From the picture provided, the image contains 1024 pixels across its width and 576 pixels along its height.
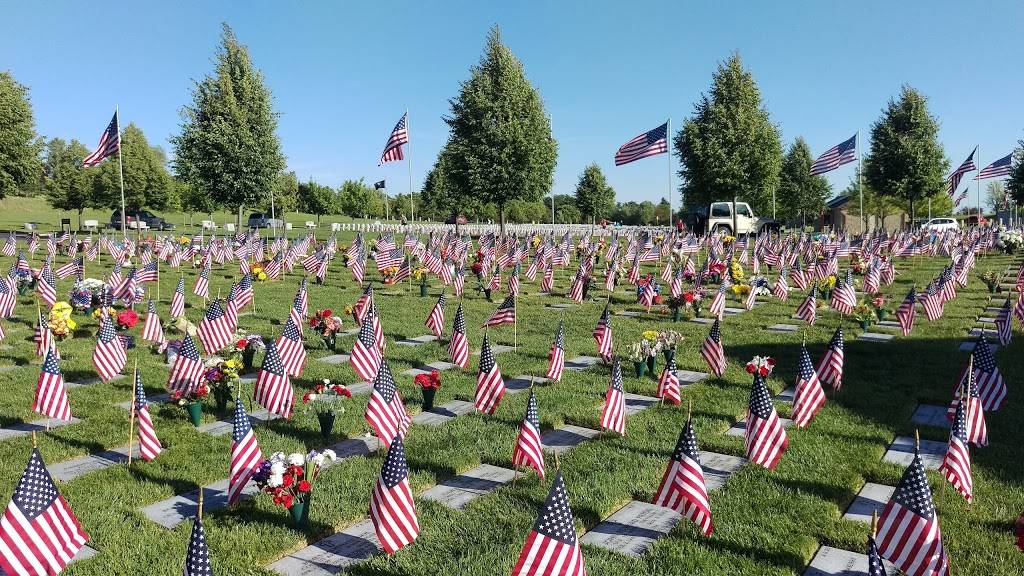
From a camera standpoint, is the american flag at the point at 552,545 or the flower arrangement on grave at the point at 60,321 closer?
the american flag at the point at 552,545

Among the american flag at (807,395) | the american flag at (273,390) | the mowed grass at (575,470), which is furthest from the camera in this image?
the american flag at (273,390)

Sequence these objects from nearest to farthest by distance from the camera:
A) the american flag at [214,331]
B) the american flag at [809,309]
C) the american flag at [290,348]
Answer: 1. the american flag at [290,348]
2. the american flag at [214,331]
3. the american flag at [809,309]

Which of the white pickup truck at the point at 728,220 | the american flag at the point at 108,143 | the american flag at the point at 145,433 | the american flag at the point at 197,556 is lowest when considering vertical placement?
the american flag at the point at 145,433

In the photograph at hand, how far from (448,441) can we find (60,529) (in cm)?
400

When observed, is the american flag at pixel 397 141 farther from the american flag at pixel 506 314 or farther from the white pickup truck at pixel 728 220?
the white pickup truck at pixel 728 220

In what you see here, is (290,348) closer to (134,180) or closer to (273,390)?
(273,390)

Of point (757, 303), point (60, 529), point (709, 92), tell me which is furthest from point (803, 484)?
point (709, 92)

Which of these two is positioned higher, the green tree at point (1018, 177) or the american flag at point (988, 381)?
the green tree at point (1018, 177)

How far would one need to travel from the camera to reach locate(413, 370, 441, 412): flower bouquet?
9125 mm

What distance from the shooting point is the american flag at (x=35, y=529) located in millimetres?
4613

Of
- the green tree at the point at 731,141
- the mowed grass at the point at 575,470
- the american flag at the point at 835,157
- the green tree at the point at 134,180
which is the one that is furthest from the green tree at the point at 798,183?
the mowed grass at the point at 575,470

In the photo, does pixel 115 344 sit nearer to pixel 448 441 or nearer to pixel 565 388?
pixel 448 441

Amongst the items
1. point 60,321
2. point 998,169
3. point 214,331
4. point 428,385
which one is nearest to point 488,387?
point 428,385

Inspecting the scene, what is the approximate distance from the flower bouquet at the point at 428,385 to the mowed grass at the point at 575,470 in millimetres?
264
